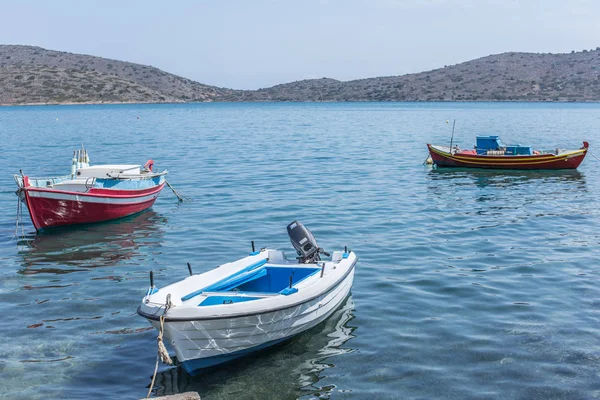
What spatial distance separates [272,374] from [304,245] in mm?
3678

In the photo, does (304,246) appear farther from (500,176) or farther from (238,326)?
(500,176)

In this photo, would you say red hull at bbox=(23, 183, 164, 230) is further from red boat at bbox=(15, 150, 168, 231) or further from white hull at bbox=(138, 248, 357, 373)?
white hull at bbox=(138, 248, 357, 373)

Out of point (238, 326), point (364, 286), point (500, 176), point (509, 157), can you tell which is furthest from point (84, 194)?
point (509, 157)

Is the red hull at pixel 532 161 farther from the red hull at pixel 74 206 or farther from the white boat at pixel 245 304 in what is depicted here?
the white boat at pixel 245 304

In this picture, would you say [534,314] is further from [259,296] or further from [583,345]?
[259,296]

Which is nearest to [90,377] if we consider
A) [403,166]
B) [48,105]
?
[403,166]

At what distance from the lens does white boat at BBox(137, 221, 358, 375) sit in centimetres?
970

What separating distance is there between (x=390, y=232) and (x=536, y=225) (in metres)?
5.32

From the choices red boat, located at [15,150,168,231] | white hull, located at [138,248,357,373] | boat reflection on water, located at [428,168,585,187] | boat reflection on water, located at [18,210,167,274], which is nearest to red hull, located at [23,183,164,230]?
red boat, located at [15,150,168,231]

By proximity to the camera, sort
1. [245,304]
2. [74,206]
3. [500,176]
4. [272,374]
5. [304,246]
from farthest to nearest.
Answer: [500,176]
[74,206]
[304,246]
[272,374]
[245,304]

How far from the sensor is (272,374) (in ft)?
33.9

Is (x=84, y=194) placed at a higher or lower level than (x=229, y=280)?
higher

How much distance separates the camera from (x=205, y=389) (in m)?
9.84

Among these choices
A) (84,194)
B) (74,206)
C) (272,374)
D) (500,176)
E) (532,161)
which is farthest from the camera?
(532,161)
